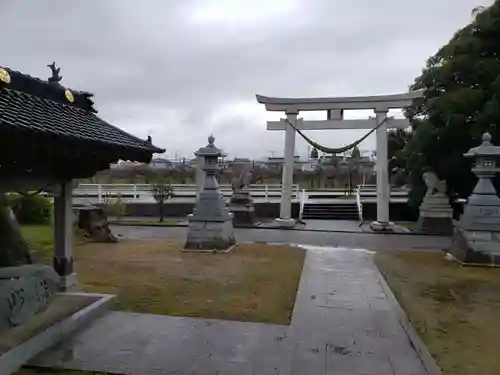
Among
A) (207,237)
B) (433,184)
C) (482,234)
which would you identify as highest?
(433,184)

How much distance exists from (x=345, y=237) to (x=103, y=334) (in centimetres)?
1015

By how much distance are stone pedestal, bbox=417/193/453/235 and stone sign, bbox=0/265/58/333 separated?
1305 centimetres

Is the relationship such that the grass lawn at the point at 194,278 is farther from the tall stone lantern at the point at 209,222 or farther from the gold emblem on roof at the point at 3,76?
the gold emblem on roof at the point at 3,76

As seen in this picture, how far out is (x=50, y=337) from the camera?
448cm

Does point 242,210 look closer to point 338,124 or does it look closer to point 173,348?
point 338,124

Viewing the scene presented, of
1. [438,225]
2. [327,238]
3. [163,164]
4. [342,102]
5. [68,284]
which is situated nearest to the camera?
[68,284]

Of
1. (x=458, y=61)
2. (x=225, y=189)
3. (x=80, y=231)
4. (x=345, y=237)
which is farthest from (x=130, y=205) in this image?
(x=458, y=61)

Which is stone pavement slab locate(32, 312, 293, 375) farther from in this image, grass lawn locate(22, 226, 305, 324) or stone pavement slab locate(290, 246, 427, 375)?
grass lawn locate(22, 226, 305, 324)

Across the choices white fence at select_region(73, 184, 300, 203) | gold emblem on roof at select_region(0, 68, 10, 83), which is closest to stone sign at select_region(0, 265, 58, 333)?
gold emblem on roof at select_region(0, 68, 10, 83)

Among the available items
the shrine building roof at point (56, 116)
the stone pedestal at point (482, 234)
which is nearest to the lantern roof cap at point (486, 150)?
the stone pedestal at point (482, 234)

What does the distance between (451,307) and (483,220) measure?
3.81m

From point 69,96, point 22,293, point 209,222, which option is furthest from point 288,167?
point 22,293

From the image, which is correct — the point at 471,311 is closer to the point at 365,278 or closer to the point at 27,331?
the point at 365,278

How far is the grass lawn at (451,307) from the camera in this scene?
436cm
